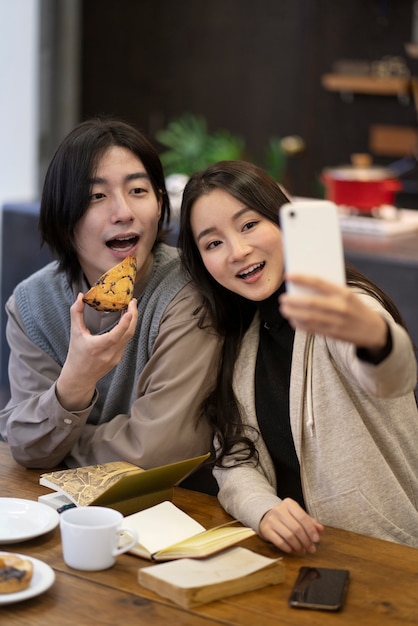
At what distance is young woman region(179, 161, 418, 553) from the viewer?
1694mm

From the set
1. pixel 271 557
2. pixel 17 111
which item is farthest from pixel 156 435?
pixel 17 111

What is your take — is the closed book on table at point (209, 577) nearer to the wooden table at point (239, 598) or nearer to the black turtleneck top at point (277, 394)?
the wooden table at point (239, 598)

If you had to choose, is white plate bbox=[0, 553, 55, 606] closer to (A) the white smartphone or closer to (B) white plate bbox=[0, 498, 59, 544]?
(B) white plate bbox=[0, 498, 59, 544]

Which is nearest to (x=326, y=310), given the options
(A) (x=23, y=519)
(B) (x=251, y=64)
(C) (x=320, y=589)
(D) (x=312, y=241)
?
(D) (x=312, y=241)

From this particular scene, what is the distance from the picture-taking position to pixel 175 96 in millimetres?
6074

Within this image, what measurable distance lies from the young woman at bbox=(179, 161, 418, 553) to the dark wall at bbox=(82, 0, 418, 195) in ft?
13.1

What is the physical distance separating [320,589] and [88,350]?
609mm

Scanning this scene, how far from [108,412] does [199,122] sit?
420 cm

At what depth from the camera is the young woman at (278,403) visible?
66.7 inches

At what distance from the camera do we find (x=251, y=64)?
231 inches

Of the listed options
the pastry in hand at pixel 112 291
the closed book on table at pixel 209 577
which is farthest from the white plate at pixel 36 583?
the pastry in hand at pixel 112 291

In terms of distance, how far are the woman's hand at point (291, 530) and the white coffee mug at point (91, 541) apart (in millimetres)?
221

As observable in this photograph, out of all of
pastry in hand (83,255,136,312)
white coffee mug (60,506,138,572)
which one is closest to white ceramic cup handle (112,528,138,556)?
white coffee mug (60,506,138,572)

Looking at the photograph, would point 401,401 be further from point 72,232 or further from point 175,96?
point 175,96
